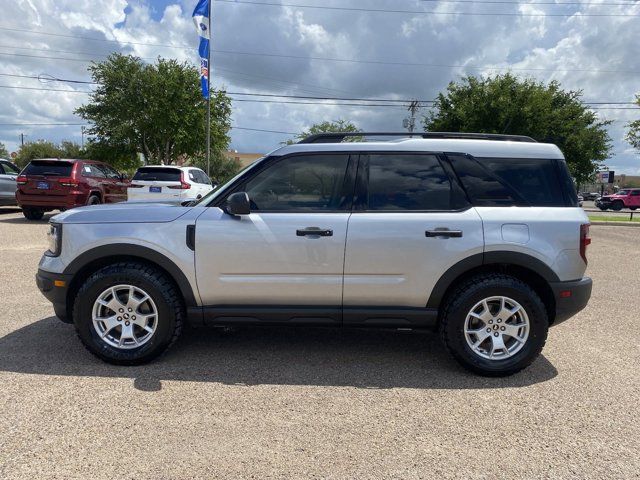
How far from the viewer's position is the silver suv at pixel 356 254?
11.6 feet

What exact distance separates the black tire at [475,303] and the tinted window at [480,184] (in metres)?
0.61

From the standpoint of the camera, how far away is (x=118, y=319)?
144 inches

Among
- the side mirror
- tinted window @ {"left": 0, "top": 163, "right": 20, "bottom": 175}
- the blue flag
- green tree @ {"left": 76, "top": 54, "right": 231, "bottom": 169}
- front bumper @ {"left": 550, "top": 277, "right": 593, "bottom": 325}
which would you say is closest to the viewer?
the side mirror

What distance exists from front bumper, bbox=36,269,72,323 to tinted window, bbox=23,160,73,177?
383 inches

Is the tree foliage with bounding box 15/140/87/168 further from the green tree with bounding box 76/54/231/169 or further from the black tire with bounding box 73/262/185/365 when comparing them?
the black tire with bounding box 73/262/185/365

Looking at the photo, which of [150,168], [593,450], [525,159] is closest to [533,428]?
[593,450]

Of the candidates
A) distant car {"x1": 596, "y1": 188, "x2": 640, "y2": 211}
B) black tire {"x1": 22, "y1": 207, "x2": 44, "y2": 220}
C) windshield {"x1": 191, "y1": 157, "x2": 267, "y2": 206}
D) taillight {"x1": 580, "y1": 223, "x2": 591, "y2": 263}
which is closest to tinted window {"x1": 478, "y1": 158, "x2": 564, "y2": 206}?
taillight {"x1": 580, "y1": 223, "x2": 591, "y2": 263}

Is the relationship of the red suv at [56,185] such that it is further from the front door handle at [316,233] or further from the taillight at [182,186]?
the front door handle at [316,233]

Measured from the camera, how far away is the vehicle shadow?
353 cm

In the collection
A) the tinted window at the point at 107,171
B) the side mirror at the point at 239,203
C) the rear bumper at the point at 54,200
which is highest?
the tinted window at the point at 107,171

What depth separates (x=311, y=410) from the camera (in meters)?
3.06

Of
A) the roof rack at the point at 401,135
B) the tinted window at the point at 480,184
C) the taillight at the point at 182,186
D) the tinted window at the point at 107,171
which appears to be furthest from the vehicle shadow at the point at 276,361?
the tinted window at the point at 107,171

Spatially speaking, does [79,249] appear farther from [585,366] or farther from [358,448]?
[585,366]

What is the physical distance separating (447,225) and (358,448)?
5.87 ft
